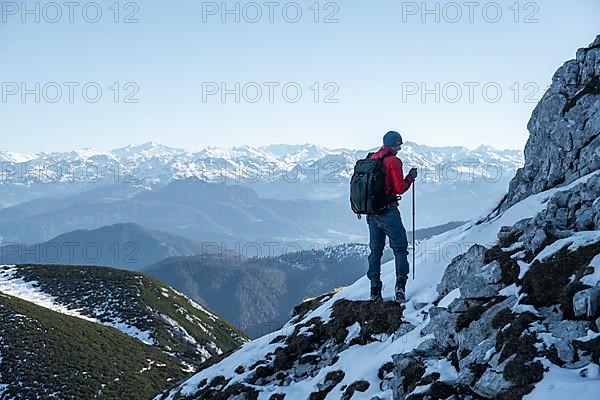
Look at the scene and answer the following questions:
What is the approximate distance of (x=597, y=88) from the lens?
20469 millimetres

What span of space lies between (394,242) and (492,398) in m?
7.61

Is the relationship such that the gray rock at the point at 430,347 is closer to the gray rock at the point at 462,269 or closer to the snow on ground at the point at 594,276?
the gray rock at the point at 462,269

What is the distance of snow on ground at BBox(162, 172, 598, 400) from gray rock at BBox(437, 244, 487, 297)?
409mm

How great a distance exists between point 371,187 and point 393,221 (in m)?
1.37

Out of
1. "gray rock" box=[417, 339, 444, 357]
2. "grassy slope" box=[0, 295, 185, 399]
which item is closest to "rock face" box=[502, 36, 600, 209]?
"gray rock" box=[417, 339, 444, 357]

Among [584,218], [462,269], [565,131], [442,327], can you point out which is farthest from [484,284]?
[565,131]

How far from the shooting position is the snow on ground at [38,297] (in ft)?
300

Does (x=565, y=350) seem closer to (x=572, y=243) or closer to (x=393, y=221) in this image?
(x=572, y=243)

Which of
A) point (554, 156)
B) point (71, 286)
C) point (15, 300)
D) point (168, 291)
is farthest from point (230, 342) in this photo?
point (554, 156)

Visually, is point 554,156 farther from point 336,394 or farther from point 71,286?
point 71,286

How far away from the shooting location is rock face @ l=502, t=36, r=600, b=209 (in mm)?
19078

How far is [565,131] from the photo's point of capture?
2039 cm

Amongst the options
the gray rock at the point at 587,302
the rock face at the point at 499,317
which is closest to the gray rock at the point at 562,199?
the rock face at the point at 499,317

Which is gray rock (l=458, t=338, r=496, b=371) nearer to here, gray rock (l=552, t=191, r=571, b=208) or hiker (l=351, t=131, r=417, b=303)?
hiker (l=351, t=131, r=417, b=303)
